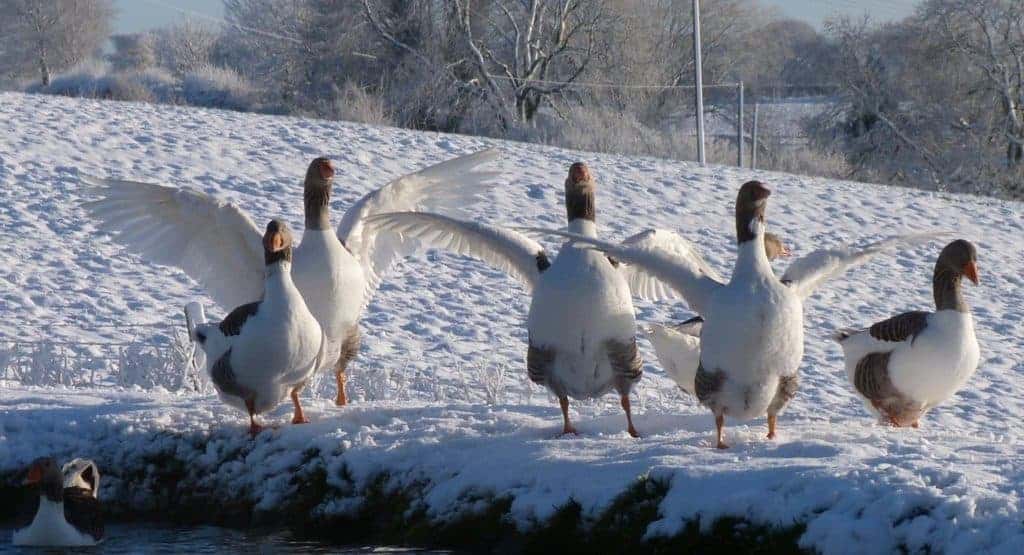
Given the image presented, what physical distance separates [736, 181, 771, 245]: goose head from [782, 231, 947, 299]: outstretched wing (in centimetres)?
55

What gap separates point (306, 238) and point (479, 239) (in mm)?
1151

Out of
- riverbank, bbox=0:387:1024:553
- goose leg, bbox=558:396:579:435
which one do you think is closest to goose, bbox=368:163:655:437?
goose leg, bbox=558:396:579:435

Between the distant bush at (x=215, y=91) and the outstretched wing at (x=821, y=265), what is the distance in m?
34.9

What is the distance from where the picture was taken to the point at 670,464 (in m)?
6.47

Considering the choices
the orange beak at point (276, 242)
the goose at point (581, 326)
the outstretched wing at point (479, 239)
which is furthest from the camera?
the outstretched wing at point (479, 239)

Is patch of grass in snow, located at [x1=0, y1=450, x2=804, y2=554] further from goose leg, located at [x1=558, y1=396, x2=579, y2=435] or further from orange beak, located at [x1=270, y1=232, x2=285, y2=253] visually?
orange beak, located at [x1=270, y1=232, x2=285, y2=253]

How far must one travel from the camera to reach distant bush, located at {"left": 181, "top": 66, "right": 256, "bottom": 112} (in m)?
41.3

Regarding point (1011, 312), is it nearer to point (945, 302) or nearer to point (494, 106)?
point (945, 302)

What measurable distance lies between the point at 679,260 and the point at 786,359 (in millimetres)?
910

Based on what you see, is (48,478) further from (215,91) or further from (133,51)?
(133,51)

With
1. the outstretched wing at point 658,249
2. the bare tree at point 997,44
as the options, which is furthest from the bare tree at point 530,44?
the outstretched wing at point 658,249

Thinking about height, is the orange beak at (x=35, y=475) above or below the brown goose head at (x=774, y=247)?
below

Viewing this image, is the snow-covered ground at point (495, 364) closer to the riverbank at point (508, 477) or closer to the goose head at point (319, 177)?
the riverbank at point (508, 477)

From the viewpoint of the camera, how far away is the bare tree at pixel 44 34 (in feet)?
243
